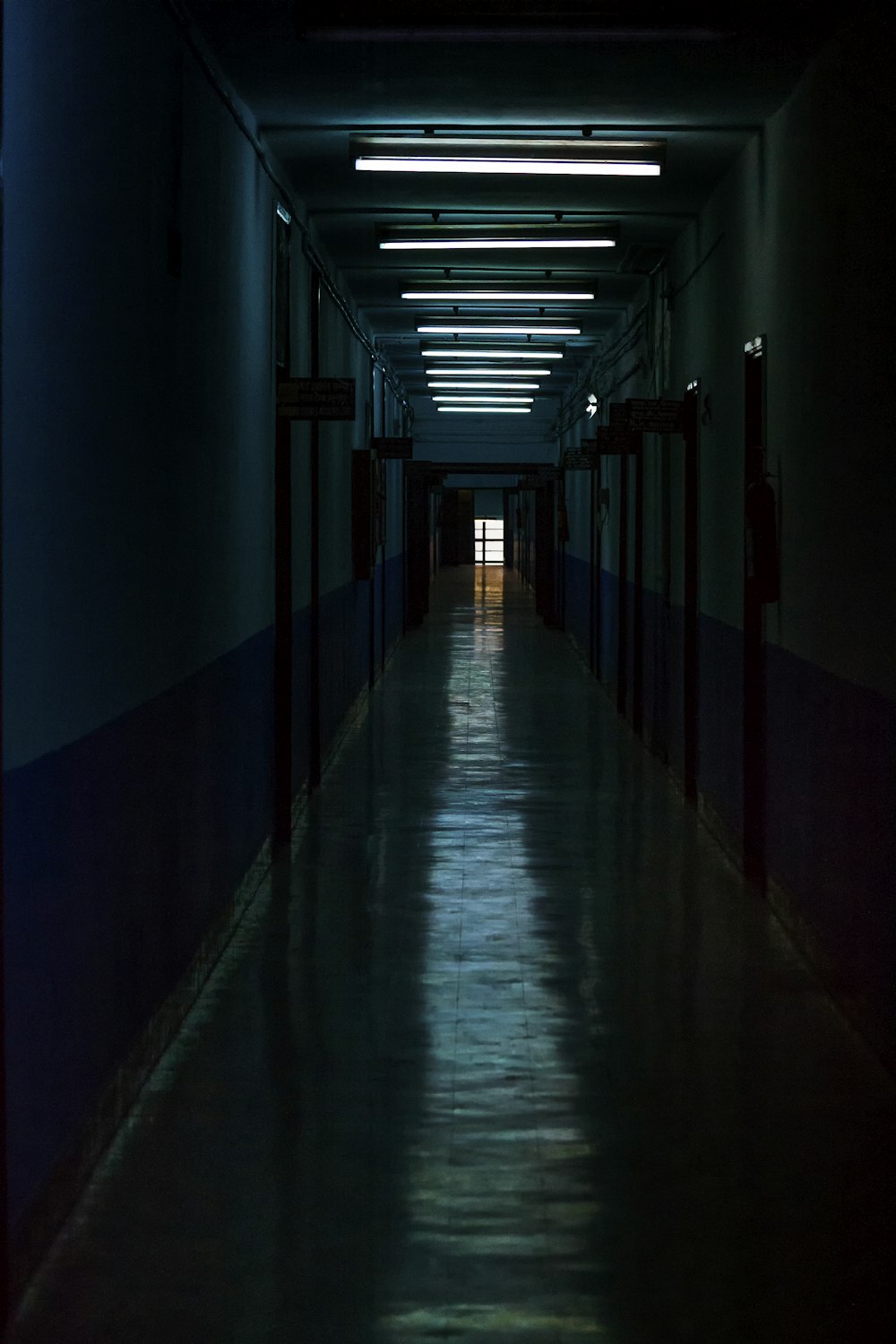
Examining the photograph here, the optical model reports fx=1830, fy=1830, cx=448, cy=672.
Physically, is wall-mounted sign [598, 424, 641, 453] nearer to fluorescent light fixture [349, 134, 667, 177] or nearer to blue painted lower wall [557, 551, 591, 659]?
fluorescent light fixture [349, 134, 667, 177]

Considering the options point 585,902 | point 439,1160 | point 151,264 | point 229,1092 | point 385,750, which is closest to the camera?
point 439,1160

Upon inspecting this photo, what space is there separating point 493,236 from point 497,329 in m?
4.59

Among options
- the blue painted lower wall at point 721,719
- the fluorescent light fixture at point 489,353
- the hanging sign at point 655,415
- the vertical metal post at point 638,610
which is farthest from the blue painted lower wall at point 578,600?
the blue painted lower wall at point 721,719

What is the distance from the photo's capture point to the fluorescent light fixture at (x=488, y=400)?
74.5 feet

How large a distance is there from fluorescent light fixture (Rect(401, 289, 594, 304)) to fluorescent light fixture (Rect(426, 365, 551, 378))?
5.58 metres

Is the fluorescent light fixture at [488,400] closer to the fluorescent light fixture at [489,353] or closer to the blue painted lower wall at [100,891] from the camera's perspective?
the fluorescent light fixture at [489,353]

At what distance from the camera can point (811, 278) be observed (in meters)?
6.71

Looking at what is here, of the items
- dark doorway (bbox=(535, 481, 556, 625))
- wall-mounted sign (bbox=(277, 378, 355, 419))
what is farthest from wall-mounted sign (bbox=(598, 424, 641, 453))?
dark doorway (bbox=(535, 481, 556, 625))

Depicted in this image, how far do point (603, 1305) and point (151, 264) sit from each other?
10.6 ft

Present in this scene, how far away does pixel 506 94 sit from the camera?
720 cm

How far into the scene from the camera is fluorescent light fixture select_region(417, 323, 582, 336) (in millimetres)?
14242

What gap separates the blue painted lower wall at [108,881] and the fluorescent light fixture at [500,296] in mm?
4977

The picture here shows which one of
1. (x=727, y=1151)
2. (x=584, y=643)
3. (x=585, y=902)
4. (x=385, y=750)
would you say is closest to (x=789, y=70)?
(x=585, y=902)

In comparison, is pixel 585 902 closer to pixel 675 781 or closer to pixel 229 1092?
pixel 229 1092
